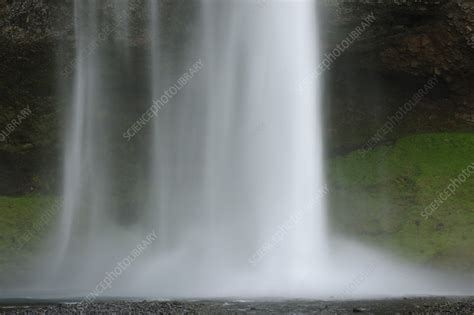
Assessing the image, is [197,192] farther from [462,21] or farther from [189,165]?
[462,21]

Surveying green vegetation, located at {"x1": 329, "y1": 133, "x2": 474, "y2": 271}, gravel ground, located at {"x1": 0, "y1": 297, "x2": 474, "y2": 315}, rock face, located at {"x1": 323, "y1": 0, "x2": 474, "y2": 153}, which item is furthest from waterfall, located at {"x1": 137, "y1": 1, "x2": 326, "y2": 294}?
green vegetation, located at {"x1": 329, "y1": 133, "x2": 474, "y2": 271}

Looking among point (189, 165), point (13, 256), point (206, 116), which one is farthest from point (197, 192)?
point (13, 256)

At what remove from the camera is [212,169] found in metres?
25.7

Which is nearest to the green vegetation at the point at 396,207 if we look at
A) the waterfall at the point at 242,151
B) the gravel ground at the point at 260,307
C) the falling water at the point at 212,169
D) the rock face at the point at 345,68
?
the rock face at the point at 345,68

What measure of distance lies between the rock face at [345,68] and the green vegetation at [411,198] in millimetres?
957

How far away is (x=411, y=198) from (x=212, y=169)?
8.27m

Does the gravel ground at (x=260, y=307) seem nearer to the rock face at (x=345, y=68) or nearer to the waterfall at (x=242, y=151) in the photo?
the waterfall at (x=242, y=151)

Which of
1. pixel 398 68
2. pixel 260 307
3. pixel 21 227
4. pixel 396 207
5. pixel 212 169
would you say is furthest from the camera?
pixel 398 68

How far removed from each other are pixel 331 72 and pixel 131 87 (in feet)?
27.2

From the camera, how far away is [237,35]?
25.4m

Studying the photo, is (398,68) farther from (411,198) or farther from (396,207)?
(396,207)

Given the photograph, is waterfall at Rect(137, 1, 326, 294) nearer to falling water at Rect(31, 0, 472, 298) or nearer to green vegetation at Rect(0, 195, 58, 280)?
falling water at Rect(31, 0, 472, 298)

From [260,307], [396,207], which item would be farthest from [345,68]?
[260,307]

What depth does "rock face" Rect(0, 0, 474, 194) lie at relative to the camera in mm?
26297
